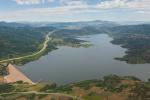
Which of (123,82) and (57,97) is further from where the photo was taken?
(123,82)

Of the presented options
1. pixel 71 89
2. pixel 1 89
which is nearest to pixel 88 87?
pixel 71 89

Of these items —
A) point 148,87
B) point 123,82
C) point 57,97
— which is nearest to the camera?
point 57,97

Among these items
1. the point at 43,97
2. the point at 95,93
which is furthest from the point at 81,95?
the point at 43,97

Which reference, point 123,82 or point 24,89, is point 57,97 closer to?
point 24,89

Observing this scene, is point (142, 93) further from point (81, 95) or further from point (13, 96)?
point (13, 96)

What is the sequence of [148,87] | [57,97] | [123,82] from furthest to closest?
[123,82]
[148,87]
[57,97]

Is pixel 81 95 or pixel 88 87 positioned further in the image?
pixel 88 87

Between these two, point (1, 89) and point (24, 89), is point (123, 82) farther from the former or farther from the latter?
point (1, 89)

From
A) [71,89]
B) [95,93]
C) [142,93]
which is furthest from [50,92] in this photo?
[142,93]
